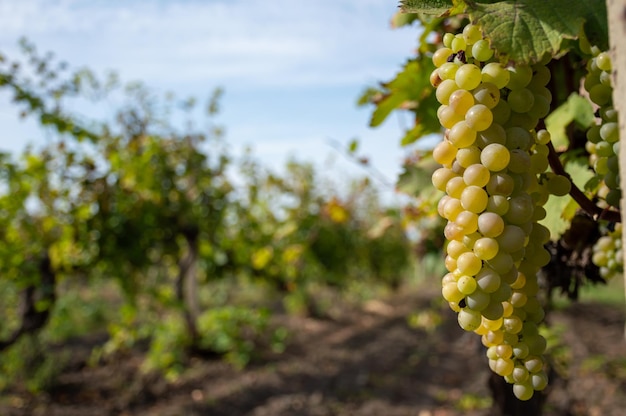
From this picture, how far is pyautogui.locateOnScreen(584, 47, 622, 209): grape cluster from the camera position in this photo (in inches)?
28.8

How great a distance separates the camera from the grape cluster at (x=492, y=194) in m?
0.66

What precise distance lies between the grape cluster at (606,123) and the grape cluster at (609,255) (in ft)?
1.11

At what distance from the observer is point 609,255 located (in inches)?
45.4

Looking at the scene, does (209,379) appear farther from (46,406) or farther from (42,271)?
(42,271)

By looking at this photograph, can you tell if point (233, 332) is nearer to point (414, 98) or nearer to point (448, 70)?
point (414, 98)

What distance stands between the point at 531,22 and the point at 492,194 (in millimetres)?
208

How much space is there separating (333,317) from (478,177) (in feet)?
38.9

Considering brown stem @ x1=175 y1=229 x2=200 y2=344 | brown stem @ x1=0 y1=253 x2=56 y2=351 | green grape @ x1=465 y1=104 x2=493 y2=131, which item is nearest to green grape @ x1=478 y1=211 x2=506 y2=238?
green grape @ x1=465 y1=104 x2=493 y2=131

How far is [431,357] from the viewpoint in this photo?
8.08 m

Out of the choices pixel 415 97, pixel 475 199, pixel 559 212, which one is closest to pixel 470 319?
pixel 475 199

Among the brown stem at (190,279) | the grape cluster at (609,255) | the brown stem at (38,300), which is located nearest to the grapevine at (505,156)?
the grape cluster at (609,255)

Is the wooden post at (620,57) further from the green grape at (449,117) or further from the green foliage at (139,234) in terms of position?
the green foliage at (139,234)

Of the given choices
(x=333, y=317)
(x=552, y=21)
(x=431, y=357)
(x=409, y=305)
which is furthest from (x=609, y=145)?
(x=409, y=305)

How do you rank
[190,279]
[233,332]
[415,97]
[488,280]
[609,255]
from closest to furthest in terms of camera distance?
[488,280], [609,255], [415,97], [233,332], [190,279]
